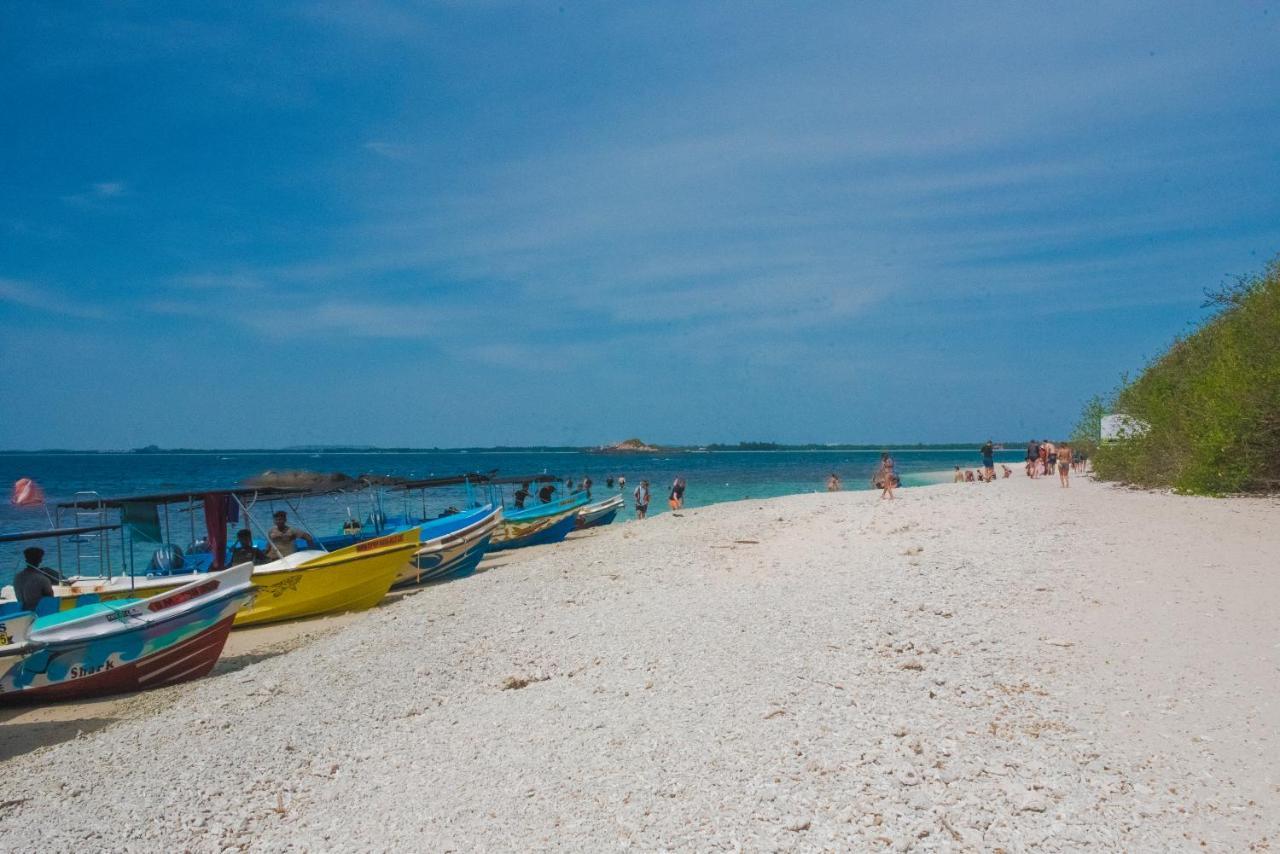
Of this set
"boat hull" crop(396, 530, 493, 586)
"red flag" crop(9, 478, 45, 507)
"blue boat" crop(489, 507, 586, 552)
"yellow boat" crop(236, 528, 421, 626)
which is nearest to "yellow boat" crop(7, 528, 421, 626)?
"yellow boat" crop(236, 528, 421, 626)

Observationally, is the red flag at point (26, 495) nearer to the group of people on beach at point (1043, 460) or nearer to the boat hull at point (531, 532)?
the boat hull at point (531, 532)

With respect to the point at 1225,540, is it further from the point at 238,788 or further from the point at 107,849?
the point at 107,849

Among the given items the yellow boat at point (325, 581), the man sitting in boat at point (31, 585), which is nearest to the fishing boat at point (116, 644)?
the man sitting in boat at point (31, 585)

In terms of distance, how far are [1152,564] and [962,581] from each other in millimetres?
3004

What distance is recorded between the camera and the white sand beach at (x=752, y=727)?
17.7ft

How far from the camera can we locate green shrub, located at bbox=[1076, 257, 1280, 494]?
19.3 meters

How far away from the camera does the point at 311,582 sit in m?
16.3

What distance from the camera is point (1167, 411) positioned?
23406 mm

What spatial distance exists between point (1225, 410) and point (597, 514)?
22023 mm

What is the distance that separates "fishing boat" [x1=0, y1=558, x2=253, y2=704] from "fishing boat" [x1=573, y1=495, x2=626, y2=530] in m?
20.3

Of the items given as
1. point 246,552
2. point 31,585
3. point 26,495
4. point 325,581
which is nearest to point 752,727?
point 31,585

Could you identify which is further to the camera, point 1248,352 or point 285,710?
point 1248,352

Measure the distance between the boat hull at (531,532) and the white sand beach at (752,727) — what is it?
15390mm

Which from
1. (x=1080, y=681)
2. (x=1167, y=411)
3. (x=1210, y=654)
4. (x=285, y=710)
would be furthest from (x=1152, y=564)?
(x=1167, y=411)
